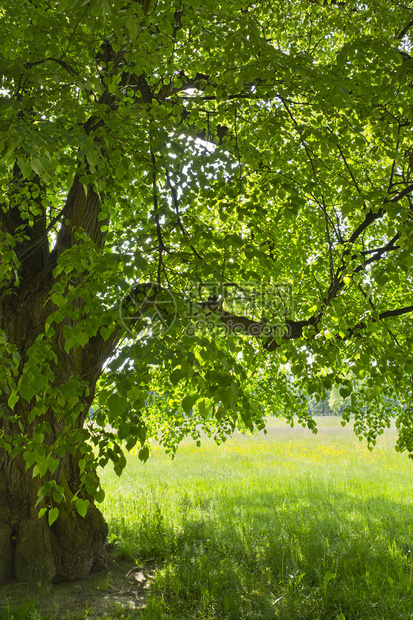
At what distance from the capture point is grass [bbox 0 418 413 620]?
4.73 meters

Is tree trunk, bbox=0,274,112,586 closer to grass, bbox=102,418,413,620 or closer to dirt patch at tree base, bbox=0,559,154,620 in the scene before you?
dirt patch at tree base, bbox=0,559,154,620

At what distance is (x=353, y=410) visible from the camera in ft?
21.4

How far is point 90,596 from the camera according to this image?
506cm

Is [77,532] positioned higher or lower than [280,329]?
lower

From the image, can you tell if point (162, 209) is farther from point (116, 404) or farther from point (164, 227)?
point (116, 404)

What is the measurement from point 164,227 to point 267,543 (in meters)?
5.01

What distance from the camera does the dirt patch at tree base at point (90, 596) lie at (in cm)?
462

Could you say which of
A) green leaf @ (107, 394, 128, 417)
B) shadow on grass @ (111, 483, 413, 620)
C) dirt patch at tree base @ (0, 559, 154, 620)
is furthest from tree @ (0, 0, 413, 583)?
shadow on grass @ (111, 483, 413, 620)

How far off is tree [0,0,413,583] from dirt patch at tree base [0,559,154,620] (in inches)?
8.6

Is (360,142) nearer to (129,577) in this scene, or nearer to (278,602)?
(278,602)

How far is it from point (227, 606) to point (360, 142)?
4.73 meters

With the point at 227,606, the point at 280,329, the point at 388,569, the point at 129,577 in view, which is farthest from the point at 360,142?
the point at 129,577

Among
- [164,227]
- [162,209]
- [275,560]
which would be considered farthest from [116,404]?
[275,560]

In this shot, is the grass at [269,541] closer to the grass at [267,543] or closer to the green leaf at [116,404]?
the grass at [267,543]
